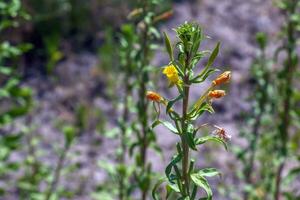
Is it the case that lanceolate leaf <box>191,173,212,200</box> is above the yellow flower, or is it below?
below

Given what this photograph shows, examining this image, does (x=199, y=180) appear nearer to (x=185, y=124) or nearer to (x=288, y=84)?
(x=185, y=124)

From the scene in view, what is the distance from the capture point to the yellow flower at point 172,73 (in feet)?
5.91

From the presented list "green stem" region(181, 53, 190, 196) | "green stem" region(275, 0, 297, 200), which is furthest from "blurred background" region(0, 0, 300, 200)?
"green stem" region(181, 53, 190, 196)

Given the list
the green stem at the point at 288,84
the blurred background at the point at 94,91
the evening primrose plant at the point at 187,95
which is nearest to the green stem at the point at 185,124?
the evening primrose plant at the point at 187,95

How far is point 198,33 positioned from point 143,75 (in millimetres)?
1353

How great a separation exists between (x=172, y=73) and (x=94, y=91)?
4542 mm

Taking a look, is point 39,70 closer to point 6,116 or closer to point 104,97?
point 104,97

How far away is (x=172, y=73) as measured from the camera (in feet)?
5.93

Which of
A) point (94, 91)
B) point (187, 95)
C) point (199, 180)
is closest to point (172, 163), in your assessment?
point (199, 180)

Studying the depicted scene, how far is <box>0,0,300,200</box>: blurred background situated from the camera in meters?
4.60

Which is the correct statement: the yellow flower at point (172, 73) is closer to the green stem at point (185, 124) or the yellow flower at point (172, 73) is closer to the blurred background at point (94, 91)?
the green stem at point (185, 124)

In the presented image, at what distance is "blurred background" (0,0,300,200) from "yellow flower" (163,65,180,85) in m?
2.13

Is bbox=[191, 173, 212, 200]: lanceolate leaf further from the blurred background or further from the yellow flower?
the blurred background

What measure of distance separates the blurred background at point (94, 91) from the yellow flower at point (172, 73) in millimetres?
2126
